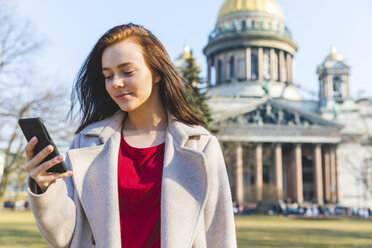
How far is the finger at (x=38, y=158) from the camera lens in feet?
6.83

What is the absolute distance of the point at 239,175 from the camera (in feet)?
165

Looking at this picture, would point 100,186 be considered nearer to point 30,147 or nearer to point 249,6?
point 30,147

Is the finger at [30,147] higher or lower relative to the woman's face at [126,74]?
lower

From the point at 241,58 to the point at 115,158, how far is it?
69.2 metres

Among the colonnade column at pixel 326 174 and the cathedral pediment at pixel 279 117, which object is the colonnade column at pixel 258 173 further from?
the colonnade column at pixel 326 174

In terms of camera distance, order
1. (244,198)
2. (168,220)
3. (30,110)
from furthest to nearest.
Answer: (244,198), (30,110), (168,220)

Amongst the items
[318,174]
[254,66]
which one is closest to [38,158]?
[318,174]

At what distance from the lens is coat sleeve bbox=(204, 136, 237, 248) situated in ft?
7.86

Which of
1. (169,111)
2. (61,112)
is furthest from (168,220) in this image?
(61,112)

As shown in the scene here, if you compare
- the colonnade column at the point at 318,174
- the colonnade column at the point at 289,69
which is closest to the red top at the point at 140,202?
the colonnade column at the point at 318,174

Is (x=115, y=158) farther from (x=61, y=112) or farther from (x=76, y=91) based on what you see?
(x=61, y=112)

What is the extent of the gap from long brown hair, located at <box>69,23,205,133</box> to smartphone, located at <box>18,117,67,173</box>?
2.13 ft

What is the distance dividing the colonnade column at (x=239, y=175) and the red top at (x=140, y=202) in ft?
147

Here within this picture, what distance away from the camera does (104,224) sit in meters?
2.31
